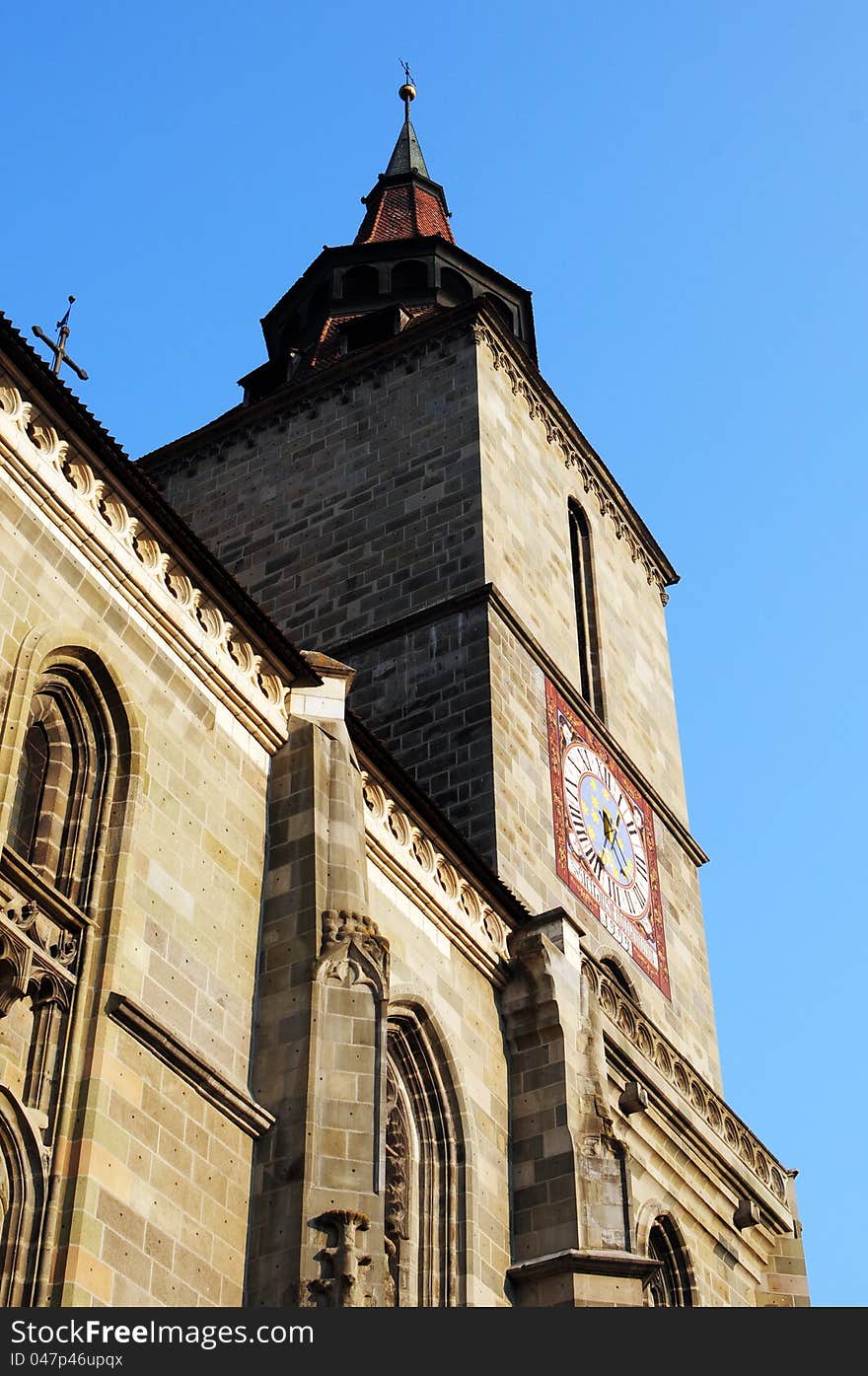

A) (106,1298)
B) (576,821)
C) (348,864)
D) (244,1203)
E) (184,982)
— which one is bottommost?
(106,1298)

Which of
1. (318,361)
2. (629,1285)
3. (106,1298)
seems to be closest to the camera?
(106,1298)

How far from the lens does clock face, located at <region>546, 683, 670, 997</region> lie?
24047 mm

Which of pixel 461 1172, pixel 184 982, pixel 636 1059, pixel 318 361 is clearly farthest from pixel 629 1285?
pixel 318 361

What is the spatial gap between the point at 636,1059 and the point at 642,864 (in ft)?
20.7

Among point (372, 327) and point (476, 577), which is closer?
point (476, 577)

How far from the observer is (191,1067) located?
13.3m

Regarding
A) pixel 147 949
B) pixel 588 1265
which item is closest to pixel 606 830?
pixel 588 1265

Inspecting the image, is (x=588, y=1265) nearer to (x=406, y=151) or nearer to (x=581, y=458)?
(x=581, y=458)

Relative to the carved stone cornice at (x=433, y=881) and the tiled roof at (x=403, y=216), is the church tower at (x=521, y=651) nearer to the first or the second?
the carved stone cornice at (x=433, y=881)

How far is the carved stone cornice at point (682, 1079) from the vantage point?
789 inches

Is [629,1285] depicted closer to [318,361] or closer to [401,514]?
[401,514]

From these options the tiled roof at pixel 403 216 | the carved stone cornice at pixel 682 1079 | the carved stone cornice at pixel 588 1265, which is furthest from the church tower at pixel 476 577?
the carved stone cornice at pixel 588 1265

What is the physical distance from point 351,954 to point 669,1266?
24.1ft

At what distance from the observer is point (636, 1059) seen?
20.0m
